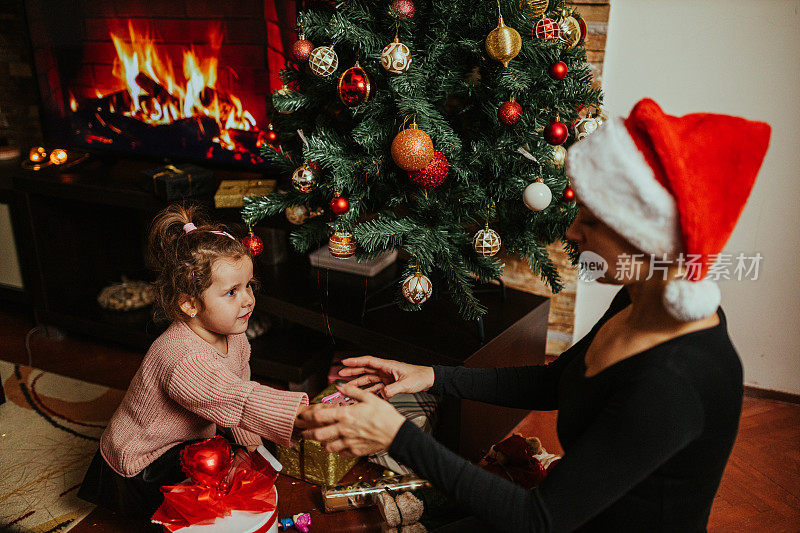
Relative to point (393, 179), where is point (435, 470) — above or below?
below

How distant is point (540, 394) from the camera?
1.30m

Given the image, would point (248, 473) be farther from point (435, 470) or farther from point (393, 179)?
point (393, 179)

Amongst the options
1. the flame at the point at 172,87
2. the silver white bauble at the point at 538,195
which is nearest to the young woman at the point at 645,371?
the silver white bauble at the point at 538,195

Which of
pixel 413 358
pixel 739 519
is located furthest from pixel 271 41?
pixel 739 519

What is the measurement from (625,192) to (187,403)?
1.03m

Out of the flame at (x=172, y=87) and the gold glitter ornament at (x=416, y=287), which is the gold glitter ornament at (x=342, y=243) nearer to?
the gold glitter ornament at (x=416, y=287)

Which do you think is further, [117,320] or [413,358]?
[117,320]

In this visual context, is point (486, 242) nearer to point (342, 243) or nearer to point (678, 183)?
point (342, 243)

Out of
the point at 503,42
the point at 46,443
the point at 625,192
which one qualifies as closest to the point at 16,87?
the point at 46,443

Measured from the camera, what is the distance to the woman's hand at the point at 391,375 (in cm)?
130

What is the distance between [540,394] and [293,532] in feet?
2.70

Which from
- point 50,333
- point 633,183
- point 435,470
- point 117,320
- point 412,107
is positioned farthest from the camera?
point 50,333

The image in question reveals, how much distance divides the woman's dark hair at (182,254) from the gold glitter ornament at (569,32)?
101 centimetres

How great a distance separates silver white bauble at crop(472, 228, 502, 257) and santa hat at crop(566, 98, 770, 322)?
69 cm
